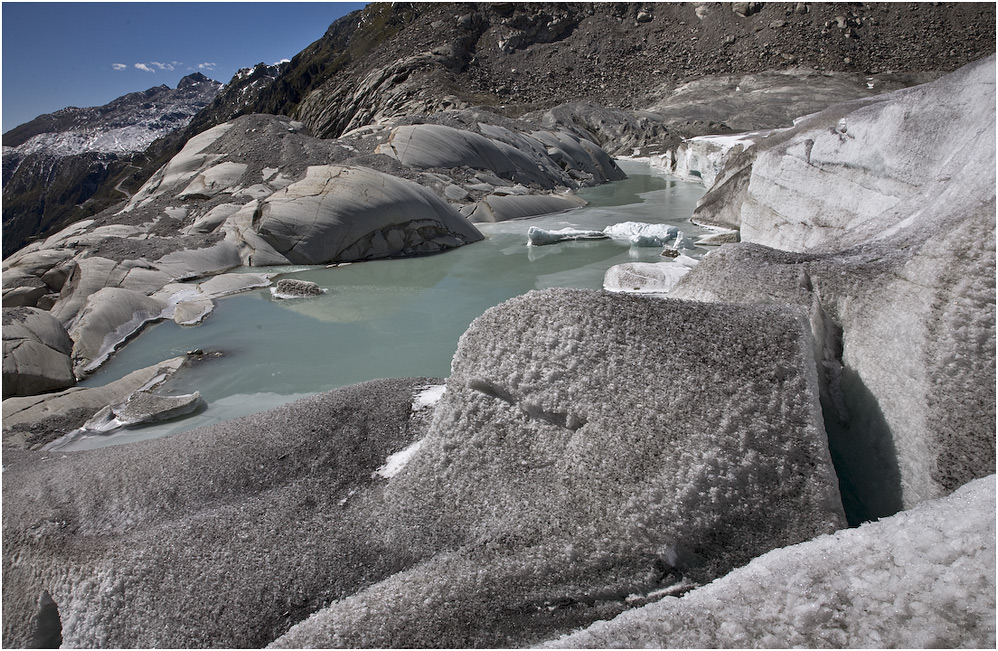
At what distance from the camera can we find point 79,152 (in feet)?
310

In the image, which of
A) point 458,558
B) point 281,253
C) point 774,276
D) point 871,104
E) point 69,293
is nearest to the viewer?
point 458,558

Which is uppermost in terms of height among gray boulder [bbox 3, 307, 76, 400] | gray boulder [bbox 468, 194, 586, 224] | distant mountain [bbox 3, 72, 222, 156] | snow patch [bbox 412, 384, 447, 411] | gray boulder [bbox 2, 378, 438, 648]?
distant mountain [bbox 3, 72, 222, 156]

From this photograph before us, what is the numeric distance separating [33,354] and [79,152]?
114668 millimetres

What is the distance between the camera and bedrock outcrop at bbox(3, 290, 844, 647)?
1625 millimetres

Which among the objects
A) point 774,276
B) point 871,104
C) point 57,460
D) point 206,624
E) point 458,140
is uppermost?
point 458,140

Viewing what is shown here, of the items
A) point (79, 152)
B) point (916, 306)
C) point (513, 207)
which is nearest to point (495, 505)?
point (916, 306)

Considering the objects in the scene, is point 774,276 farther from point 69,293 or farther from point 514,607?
point 69,293

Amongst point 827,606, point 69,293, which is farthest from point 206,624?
point 69,293

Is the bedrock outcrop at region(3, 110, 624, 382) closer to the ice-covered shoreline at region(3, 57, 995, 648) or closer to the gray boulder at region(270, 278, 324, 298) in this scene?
the gray boulder at region(270, 278, 324, 298)

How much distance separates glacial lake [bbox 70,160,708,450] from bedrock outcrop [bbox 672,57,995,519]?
249 centimetres

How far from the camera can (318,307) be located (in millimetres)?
6289

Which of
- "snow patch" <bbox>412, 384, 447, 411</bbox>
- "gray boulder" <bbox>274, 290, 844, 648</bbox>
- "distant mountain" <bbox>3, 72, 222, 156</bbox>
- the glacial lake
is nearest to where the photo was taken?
"gray boulder" <bbox>274, 290, 844, 648</bbox>

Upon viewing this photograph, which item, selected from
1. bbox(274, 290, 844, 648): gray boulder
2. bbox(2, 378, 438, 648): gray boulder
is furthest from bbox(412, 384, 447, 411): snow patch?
bbox(274, 290, 844, 648): gray boulder

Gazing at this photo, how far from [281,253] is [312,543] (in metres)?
6.92
